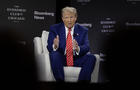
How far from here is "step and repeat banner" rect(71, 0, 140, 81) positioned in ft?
10.1

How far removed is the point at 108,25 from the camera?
3.09 meters

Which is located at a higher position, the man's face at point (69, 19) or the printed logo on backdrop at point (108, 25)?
the man's face at point (69, 19)

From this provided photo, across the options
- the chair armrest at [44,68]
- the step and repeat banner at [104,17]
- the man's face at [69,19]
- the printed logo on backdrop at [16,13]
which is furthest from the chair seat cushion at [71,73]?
the printed logo on backdrop at [16,13]

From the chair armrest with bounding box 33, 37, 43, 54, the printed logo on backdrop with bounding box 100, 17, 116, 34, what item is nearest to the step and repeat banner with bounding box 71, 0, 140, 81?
the printed logo on backdrop with bounding box 100, 17, 116, 34

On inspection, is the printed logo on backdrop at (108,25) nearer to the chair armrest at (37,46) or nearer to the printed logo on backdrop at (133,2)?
the printed logo on backdrop at (133,2)

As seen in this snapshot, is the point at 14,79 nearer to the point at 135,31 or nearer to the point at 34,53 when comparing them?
the point at 34,53

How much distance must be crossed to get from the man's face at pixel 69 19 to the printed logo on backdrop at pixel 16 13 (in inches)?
15.8

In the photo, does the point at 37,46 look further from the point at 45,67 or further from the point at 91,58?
the point at 91,58

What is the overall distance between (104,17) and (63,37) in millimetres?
474

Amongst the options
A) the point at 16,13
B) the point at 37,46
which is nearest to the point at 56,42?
the point at 37,46

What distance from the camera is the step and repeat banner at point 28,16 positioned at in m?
3.00

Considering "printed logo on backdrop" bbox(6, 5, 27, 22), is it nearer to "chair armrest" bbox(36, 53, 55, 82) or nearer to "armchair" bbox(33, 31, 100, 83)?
"armchair" bbox(33, 31, 100, 83)

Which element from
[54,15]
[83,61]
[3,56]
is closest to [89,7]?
[54,15]

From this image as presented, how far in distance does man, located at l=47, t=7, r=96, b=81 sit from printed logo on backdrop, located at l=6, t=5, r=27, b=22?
31 cm
